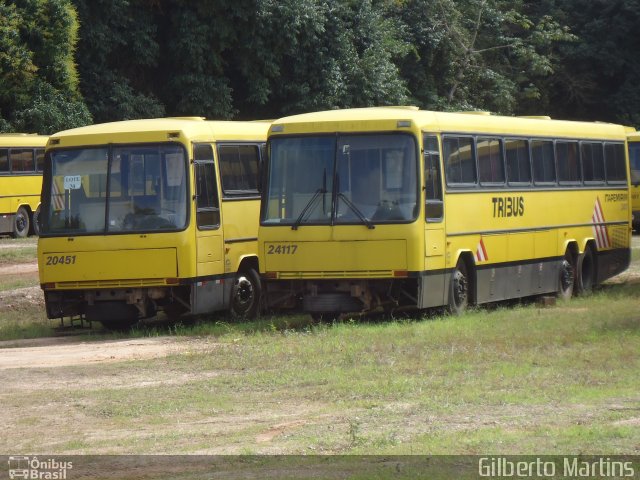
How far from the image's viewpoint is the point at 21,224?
3925 centimetres

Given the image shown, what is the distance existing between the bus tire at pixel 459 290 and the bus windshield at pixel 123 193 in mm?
3809

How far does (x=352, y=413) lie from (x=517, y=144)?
36.6ft

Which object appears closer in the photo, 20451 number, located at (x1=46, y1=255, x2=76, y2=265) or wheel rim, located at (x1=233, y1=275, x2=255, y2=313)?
20451 number, located at (x1=46, y1=255, x2=76, y2=265)

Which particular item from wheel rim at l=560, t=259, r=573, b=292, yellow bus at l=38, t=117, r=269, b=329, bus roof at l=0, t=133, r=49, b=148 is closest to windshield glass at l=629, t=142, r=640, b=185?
bus roof at l=0, t=133, r=49, b=148

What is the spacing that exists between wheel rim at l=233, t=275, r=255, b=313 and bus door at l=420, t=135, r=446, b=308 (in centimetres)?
331

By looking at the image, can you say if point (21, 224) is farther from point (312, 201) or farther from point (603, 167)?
point (312, 201)

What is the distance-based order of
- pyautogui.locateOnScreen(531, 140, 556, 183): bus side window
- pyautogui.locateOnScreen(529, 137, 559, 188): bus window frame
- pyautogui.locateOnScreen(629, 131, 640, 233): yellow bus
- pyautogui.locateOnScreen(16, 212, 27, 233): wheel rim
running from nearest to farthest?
1. pyautogui.locateOnScreen(529, 137, 559, 188): bus window frame
2. pyautogui.locateOnScreen(531, 140, 556, 183): bus side window
3. pyautogui.locateOnScreen(16, 212, 27, 233): wheel rim
4. pyautogui.locateOnScreen(629, 131, 640, 233): yellow bus

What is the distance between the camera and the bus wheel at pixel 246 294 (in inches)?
807

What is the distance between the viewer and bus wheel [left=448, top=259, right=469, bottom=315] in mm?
19219

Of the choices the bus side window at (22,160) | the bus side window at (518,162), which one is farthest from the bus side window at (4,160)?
the bus side window at (518,162)

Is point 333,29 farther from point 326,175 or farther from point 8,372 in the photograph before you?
point 8,372

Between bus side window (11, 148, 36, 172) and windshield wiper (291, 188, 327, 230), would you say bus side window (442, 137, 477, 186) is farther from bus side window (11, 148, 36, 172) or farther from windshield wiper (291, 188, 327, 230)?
bus side window (11, 148, 36, 172)

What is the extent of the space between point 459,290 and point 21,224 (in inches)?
879

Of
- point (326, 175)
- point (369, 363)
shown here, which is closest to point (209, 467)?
Answer: point (369, 363)
